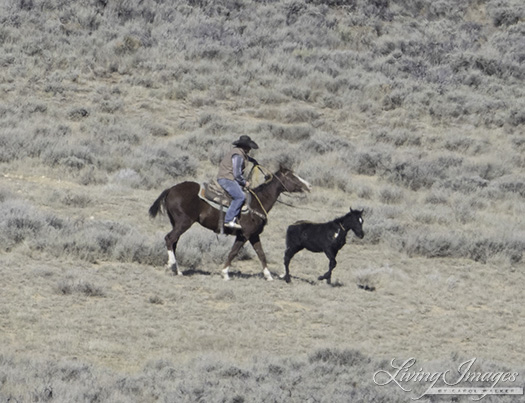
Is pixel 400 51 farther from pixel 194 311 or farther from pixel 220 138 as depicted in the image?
pixel 194 311

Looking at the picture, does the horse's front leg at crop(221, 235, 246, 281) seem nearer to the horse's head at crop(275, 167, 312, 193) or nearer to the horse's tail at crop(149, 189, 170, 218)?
the horse's head at crop(275, 167, 312, 193)

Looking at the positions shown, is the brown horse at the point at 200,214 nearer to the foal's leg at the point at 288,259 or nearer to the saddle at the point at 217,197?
the saddle at the point at 217,197

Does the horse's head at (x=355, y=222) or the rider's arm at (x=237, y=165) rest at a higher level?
the rider's arm at (x=237, y=165)

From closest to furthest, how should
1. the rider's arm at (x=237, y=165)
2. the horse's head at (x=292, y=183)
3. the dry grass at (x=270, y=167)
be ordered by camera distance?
the dry grass at (x=270, y=167) → the rider's arm at (x=237, y=165) → the horse's head at (x=292, y=183)

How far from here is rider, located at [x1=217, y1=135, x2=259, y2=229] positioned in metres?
13.7

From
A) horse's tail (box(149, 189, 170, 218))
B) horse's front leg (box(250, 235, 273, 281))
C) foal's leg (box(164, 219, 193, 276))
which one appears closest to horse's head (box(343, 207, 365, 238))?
horse's front leg (box(250, 235, 273, 281))

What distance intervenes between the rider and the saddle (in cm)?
11

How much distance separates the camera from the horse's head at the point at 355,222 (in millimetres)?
13914

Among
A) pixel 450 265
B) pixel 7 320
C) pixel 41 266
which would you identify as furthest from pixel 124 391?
pixel 450 265

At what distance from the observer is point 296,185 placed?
1419 cm

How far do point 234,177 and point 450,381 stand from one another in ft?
18.2

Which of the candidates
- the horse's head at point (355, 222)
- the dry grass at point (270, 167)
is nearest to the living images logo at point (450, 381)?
the dry grass at point (270, 167)

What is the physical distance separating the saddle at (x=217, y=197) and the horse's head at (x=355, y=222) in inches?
67.3

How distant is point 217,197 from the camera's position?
1383 cm
